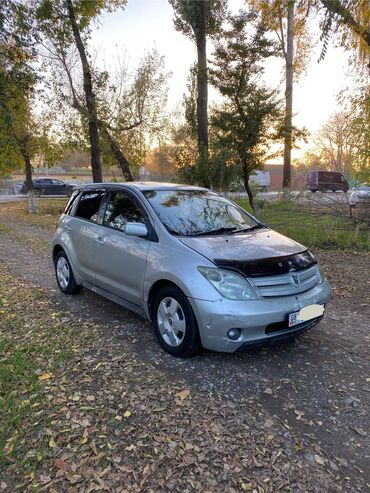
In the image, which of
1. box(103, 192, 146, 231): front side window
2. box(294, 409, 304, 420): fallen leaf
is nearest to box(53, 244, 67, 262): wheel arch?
box(103, 192, 146, 231): front side window

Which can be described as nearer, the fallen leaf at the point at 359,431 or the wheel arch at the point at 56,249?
the fallen leaf at the point at 359,431

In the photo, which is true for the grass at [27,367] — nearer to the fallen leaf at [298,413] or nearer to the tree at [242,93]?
the fallen leaf at [298,413]

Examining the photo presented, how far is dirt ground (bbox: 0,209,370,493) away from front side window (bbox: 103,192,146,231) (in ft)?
3.92

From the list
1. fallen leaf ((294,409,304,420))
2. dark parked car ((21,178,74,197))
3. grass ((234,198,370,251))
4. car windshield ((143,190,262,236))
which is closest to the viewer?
fallen leaf ((294,409,304,420))

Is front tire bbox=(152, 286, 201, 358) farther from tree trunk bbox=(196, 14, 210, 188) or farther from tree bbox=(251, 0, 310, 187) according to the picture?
tree trunk bbox=(196, 14, 210, 188)

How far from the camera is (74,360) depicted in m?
3.61

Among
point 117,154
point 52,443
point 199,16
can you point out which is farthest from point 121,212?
point 117,154

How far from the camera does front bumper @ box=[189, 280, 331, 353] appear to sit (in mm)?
3143

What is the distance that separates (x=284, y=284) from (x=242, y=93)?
1151cm

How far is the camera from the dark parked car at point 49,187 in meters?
29.0

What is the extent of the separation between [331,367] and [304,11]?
3584 mm

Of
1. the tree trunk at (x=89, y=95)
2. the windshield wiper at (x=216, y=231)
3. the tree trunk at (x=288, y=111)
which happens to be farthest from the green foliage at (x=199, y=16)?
the windshield wiper at (x=216, y=231)

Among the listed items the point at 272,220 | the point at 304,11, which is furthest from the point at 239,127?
the point at 304,11

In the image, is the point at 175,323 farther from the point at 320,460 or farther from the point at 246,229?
the point at 320,460
